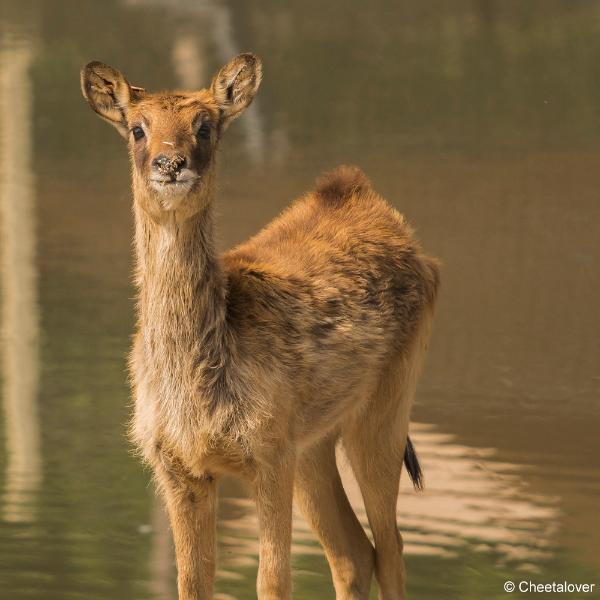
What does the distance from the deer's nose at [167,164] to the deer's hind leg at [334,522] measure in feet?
6.18

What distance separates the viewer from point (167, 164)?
6.59m

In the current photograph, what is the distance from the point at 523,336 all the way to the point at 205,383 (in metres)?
5.24

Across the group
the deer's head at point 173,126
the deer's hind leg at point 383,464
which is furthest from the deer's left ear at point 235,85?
the deer's hind leg at point 383,464

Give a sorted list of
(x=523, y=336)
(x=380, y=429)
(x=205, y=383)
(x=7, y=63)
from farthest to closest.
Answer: (x=7, y=63) → (x=523, y=336) → (x=380, y=429) → (x=205, y=383)

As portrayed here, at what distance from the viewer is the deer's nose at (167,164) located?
6586 mm

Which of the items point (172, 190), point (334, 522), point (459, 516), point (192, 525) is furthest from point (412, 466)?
point (172, 190)

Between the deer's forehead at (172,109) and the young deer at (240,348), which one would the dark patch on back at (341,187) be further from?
the deer's forehead at (172,109)

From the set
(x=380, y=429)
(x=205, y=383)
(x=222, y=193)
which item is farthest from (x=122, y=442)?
(x=222, y=193)

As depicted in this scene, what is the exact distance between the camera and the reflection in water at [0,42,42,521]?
31.9 feet

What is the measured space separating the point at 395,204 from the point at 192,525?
7.48 meters

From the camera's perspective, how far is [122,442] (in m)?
10.2

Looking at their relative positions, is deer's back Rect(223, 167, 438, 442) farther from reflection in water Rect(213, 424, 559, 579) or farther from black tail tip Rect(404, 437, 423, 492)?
reflection in water Rect(213, 424, 559, 579)

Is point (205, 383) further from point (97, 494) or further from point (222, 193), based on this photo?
point (222, 193)

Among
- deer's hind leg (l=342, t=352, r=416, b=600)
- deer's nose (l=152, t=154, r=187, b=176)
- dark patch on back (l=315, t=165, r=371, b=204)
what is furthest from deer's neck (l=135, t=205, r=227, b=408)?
dark patch on back (l=315, t=165, r=371, b=204)
